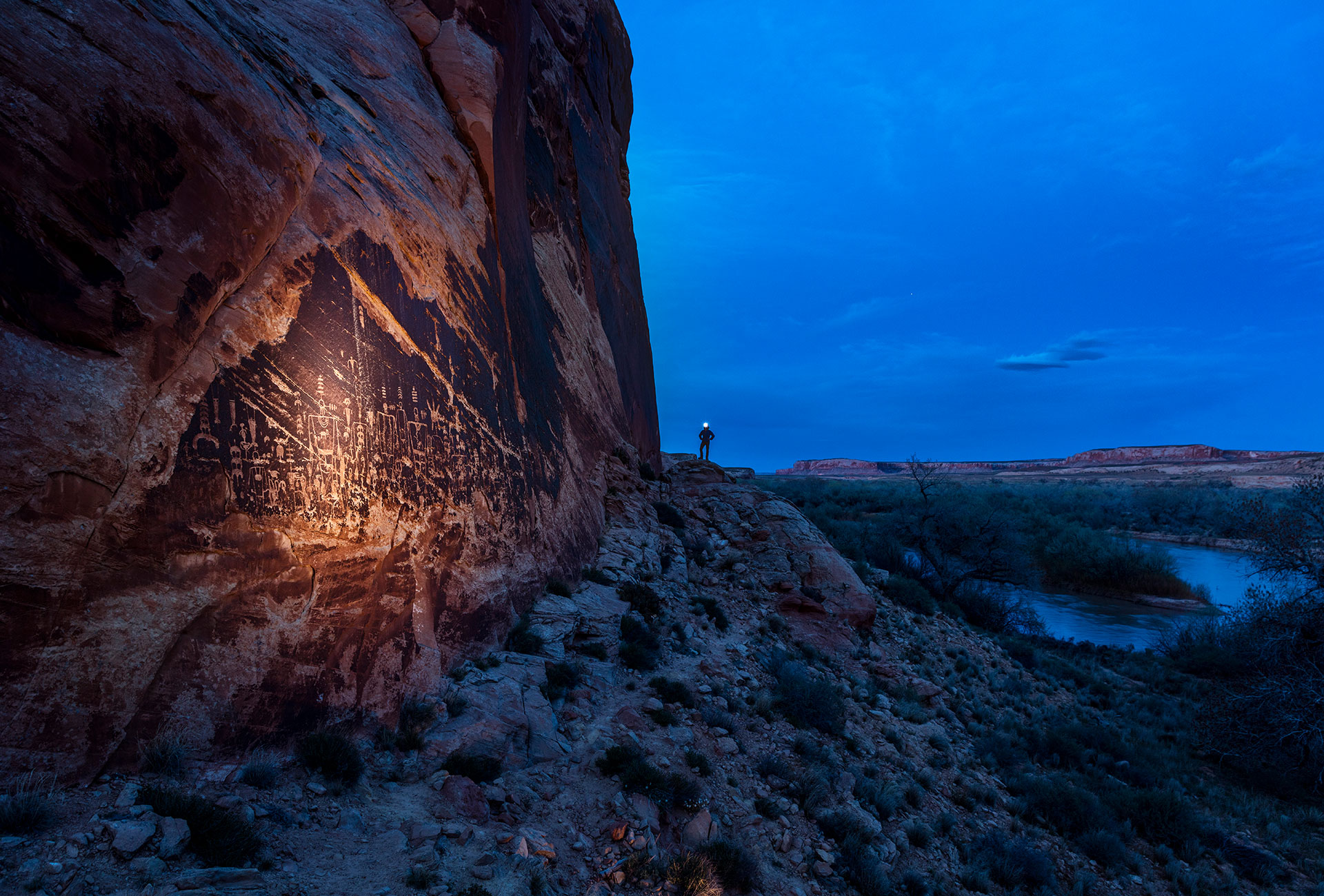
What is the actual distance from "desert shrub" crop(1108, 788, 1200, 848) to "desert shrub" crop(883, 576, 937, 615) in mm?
7378

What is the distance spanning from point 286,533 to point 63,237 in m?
2.17

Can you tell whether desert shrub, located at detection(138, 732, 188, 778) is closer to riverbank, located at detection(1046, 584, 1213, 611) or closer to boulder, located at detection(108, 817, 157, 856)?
boulder, located at detection(108, 817, 157, 856)

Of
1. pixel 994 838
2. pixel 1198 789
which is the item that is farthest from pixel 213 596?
pixel 1198 789

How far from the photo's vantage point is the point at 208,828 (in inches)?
119

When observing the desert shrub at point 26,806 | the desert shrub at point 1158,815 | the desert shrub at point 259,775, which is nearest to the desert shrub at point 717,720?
the desert shrub at point 259,775

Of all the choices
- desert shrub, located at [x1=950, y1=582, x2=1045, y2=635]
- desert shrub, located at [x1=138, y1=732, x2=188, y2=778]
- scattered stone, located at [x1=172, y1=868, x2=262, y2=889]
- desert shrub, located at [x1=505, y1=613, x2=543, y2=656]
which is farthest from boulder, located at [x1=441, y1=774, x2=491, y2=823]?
desert shrub, located at [x1=950, y1=582, x2=1045, y2=635]

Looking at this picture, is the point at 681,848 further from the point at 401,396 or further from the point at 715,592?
the point at 715,592

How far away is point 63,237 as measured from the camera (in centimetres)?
323

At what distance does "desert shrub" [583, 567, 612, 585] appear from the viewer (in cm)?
894

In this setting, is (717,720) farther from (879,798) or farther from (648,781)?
(879,798)

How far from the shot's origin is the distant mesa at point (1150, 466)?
70.2 meters

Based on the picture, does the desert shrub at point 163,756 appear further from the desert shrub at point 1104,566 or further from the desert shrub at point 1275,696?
the desert shrub at point 1104,566

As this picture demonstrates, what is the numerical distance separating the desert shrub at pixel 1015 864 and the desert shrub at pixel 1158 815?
269 centimetres

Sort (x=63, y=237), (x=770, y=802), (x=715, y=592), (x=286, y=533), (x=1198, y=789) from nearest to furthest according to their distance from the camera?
(x=63, y=237) < (x=286, y=533) < (x=770, y=802) < (x=1198, y=789) < (x=715, y=592)
